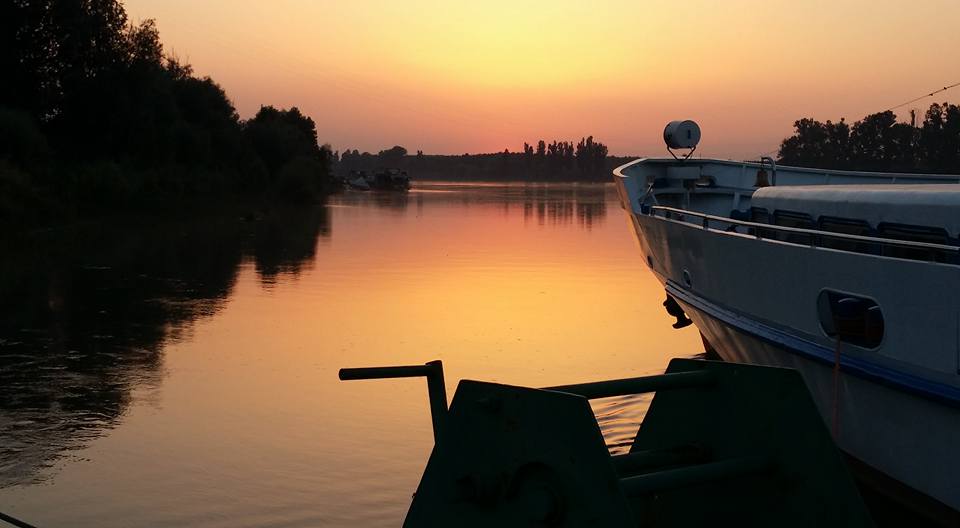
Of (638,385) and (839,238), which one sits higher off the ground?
(839,238)

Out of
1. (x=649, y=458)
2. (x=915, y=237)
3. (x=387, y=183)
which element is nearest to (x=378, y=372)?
(x=649, y=458)

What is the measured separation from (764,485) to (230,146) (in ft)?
218

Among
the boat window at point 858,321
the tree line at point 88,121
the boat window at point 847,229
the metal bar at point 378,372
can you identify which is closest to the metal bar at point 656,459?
the metal bar at point 378,372

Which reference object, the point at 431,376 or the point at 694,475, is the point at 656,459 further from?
the point at 431,376

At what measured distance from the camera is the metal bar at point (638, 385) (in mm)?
5461

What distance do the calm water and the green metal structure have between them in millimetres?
3234

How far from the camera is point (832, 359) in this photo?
909cm

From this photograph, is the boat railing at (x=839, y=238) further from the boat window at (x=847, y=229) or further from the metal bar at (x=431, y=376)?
the metal bar at (x=431, y=376)

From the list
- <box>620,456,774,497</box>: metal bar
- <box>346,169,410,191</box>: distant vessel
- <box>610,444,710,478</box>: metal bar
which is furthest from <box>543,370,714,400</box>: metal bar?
<box>346,169,410,191</box>: distant vessel

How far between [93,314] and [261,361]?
5.11 m

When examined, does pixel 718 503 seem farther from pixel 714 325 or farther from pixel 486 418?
pixel 714 325

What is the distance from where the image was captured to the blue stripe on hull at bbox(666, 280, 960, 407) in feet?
25.5

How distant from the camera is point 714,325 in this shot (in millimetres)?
12367

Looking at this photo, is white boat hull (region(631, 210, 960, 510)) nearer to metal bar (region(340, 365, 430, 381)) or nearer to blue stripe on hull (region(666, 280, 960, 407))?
blue stripe on hull (region(666, 280, 960, 407))
